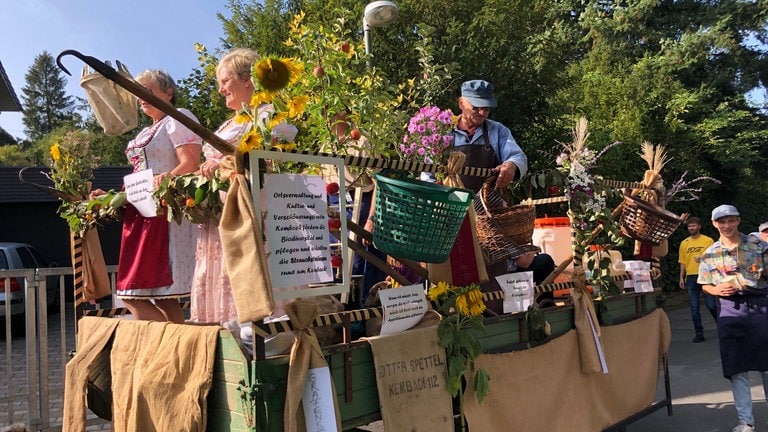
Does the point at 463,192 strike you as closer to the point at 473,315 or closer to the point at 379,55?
the point at 473,315

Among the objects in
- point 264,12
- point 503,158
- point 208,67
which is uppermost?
point 264,12

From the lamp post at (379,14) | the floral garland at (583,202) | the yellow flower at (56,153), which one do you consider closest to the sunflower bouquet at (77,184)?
the yellow flower at (56,153)

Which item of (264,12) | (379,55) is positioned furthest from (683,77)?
(264,12)

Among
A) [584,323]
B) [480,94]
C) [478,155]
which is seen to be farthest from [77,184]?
[584,323]

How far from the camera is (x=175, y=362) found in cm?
243

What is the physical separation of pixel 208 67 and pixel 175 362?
168 centimetres

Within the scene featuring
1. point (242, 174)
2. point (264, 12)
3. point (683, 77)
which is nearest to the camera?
point (242, 174)

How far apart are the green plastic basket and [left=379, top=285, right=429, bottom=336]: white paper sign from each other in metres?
0.17

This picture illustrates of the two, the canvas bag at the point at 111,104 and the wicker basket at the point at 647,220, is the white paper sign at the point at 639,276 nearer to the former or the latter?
the wicker basket at the point at 647,220

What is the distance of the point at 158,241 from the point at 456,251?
155 centimetres

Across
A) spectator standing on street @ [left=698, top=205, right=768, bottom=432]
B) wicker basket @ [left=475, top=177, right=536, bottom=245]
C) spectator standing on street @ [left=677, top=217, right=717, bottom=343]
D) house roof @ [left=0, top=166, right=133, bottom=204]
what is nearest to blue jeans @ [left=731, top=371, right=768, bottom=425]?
spectator standing on street @ [left=698, top=205, right=768, bottom=432]

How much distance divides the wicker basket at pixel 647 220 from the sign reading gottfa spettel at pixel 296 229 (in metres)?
2.84

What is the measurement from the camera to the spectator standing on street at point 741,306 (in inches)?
198

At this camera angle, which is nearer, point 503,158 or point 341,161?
point 341,161
